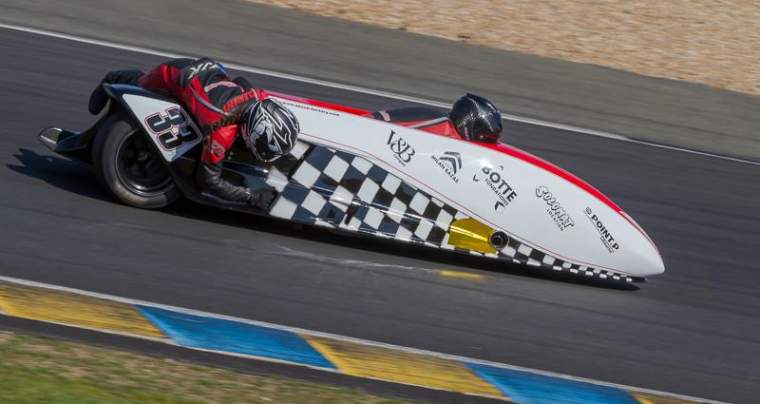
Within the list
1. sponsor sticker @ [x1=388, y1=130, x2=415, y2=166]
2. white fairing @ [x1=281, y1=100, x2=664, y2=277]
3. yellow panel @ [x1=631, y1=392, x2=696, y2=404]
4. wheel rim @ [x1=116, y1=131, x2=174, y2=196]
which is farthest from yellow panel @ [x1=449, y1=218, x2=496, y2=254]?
wheel rim @ [x1=116, y1=131, x2=174, y2=196]

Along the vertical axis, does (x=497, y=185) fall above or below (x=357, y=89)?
below

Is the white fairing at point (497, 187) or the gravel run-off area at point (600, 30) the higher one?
the gravel run-off area at point (600, 30)

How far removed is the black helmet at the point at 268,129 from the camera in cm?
747

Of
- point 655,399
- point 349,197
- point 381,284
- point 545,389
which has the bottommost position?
point 545,389

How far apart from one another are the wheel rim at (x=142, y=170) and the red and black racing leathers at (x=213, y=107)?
1.11 ft

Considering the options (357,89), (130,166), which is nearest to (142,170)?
(130,166)

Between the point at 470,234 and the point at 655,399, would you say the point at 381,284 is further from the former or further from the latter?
the point at 655,399

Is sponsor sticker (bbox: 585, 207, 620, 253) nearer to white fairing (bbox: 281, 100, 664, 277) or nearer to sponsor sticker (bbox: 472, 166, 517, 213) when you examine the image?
white fairing (bbox: 281, 100, 664, 277)

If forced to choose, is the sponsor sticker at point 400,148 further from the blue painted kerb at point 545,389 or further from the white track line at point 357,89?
the white track line at point 357,89

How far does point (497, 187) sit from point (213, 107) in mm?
Result: 1948

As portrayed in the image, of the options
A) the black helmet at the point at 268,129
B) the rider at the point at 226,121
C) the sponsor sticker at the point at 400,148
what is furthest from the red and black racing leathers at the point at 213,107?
the sponsor sticker at the point at 400,148

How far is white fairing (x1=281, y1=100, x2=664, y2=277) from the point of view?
7844 mm

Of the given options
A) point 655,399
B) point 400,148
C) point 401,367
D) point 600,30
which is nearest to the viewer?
point 401,367

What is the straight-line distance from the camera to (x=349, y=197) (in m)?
7.77
